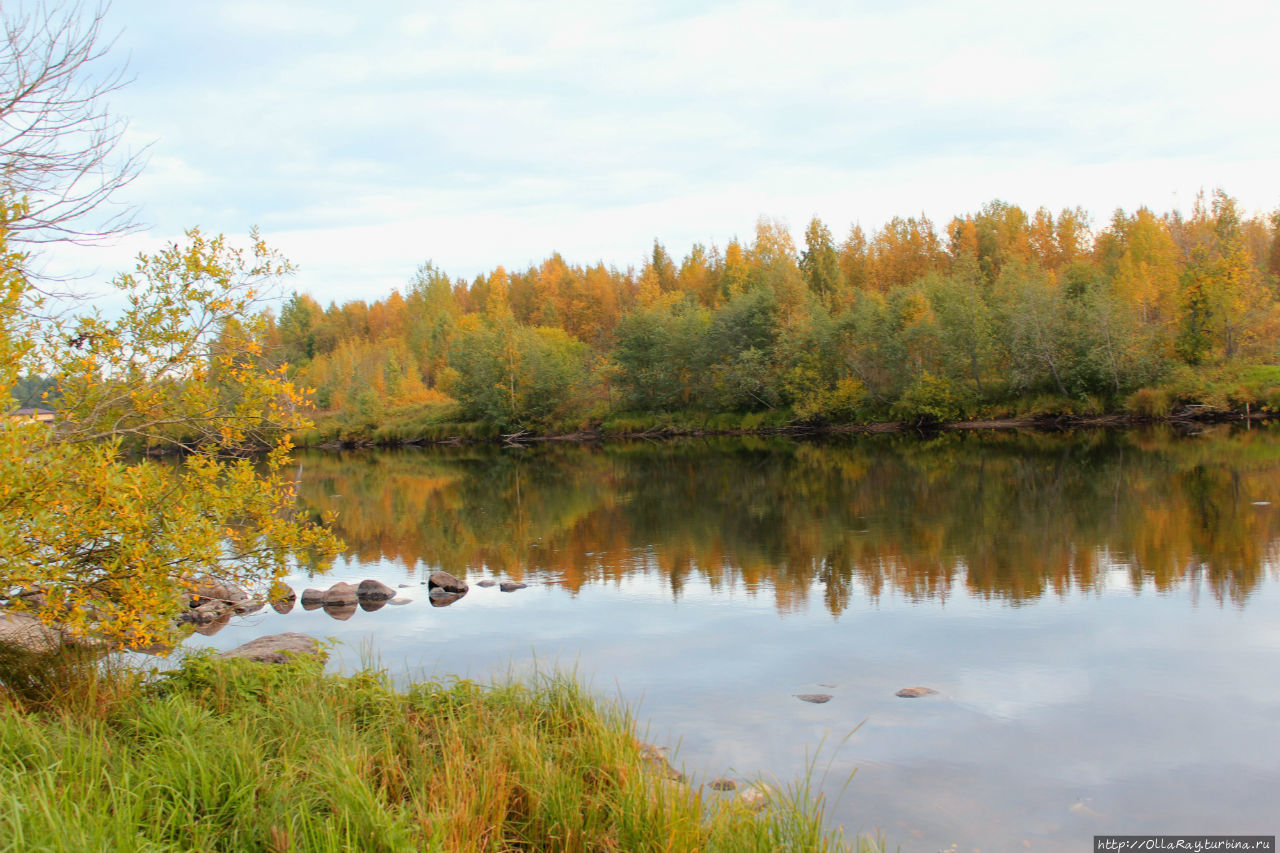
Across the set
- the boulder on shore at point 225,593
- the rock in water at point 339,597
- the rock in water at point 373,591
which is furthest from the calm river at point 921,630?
the boulder on shore at point 225,593

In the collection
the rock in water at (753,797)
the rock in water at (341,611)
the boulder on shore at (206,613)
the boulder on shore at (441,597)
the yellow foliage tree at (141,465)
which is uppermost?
the yellow foliage tree at (141,465)

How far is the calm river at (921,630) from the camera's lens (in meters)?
A: 7.02

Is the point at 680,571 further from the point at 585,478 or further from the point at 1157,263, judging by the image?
the point at 1157,263

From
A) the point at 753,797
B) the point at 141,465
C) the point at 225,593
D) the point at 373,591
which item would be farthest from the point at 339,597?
the point at 753,797

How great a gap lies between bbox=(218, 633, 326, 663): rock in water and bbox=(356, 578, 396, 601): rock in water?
3.84m

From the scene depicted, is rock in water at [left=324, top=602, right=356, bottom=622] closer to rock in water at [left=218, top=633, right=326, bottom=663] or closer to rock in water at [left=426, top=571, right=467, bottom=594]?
rock in water at [left=426, top=571, right=467, bottom=594]

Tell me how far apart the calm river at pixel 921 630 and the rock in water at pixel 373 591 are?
1.78 ft

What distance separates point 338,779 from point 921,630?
8.04 m

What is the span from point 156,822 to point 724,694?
573 cm

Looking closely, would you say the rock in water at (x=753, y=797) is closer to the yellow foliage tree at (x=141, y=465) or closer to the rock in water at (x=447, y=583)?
the yellow foliage tree at (x=141, y=465)

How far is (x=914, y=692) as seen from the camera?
29.4 feet

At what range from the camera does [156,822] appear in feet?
15.5

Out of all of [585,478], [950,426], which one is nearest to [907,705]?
[585,478]

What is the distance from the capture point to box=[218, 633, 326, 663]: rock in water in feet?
32.3
